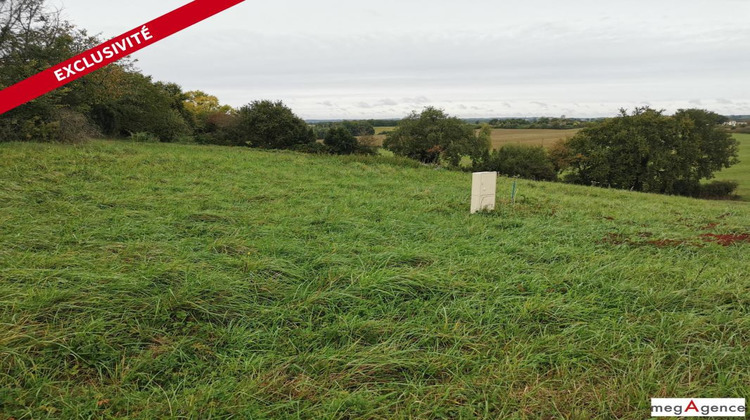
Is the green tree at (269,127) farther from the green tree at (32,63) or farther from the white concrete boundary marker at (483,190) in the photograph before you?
the white concrete boundary marker at (483,190)

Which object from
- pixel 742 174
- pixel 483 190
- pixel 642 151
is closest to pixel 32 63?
pixel 483 190

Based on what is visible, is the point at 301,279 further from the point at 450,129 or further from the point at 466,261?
the point at 450,129

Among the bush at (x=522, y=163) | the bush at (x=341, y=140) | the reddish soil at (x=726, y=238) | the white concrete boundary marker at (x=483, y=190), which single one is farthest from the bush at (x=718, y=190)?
the white concrete boundary marker at (x=483, y=190)

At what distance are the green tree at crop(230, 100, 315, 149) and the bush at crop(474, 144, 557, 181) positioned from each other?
1471 cm

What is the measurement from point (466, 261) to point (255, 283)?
1.80m

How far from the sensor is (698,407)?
1815 millimetres

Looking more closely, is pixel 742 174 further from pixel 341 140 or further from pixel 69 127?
pixel 69 127

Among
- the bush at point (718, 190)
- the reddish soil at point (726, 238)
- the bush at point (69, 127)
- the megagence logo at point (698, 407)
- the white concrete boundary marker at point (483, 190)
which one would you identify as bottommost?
the bush at point (718, 190)

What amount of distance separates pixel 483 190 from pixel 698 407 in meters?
4.42

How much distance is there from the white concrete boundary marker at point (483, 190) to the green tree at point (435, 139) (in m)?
25.0

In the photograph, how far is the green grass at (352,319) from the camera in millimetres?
1838

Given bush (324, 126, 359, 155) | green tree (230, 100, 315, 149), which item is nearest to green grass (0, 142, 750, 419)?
green tree (230, 100, 315, 149)

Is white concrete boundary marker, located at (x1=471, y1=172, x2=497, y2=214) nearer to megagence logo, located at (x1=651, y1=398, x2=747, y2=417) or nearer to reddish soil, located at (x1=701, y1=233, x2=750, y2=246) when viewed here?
reddish soil, located at (x1=701, y1=233, x2=750, y2=246)

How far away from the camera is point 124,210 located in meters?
4.86
